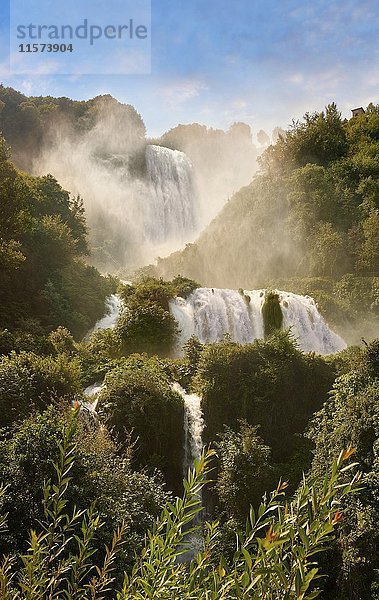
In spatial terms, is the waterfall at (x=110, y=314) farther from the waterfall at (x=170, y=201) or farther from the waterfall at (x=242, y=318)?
the waterfall at (x=170, y=201)

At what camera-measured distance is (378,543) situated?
7.82m

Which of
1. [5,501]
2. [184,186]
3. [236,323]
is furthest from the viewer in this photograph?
[184,186]

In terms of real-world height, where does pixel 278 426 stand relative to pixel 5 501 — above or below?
below

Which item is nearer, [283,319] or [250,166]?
[283,319]

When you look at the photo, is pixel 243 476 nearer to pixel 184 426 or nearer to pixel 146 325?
pixel 184 426

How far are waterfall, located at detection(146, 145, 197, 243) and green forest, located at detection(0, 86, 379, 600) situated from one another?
30.5 m

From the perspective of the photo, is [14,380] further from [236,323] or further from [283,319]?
[283,319]

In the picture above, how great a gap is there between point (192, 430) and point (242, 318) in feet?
38.2

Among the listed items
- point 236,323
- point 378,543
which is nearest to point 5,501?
point 378,543

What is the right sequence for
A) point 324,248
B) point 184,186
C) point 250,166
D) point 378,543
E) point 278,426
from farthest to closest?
1. point 250,166
2. point 184,186
3. point 324,248
4. point 278,426
5. point 378,543

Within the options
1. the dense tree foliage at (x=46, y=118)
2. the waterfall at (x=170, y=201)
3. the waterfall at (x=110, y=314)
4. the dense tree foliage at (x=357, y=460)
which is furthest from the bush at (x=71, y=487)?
the dense tree foliage at (x=46, y=118)

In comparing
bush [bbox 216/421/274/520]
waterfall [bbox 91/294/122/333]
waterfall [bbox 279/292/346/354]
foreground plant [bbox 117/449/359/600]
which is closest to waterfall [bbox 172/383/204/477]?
bush [bbox 216/421/274/520]

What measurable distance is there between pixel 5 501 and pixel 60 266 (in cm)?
2181

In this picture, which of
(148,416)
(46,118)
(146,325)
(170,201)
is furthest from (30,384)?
(46,118)
